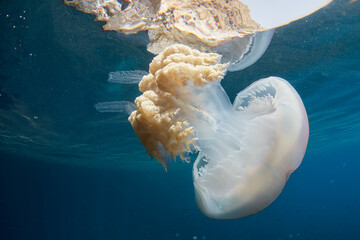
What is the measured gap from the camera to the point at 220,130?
2287 mm

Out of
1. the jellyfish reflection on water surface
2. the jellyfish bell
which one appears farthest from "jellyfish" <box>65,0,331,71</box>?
the jellyfish bell

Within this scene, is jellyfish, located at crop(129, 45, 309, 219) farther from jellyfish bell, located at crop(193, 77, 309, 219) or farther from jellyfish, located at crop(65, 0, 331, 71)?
jellyfish, located at crop(65, 0, 331, 71)

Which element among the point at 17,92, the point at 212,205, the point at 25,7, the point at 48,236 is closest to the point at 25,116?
the point at 17,92

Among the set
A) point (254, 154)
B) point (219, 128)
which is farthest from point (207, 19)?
point (254, 154)

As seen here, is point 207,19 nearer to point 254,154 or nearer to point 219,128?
point 219,128

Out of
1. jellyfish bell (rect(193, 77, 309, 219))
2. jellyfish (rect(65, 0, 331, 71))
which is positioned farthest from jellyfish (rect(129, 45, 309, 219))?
jellyfish (rect(65, 0, 331, 71))

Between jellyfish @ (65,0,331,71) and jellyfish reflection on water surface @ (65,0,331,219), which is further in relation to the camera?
jellyfish @ (65,0,331,71)

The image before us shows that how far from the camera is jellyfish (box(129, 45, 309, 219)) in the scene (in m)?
1.94

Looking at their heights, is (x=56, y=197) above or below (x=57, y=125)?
below

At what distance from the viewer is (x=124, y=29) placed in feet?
15.3

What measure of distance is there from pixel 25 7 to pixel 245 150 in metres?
4.25

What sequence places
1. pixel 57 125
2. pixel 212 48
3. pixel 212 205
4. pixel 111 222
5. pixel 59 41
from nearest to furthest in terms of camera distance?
pixel 212 205 < pixel 212 48 < pixel 59 41 < pixel 57 125 < pixel 111 222

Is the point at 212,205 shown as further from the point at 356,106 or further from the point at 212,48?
the point at 356,106

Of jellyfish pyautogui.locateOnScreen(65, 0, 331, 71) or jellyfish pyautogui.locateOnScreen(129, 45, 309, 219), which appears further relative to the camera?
jellyfish pyautogui.locateOnScreen(65, 0, 331, 71)
